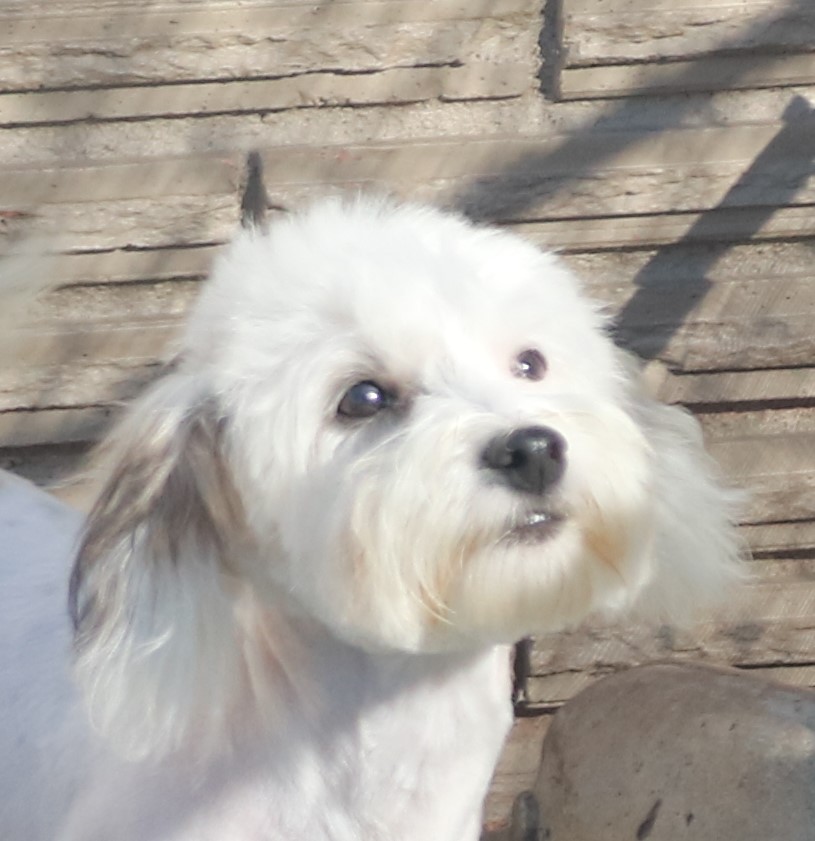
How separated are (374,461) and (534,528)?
156 mm

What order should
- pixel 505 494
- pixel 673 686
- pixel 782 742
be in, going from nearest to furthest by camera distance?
pixel 505 494 < pixel 782 742 < pixel 673 686

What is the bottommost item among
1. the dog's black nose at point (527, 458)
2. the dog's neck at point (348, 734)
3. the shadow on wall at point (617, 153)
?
the dog's neck at point (348, 734)

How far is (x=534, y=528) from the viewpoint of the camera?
4.22 feet

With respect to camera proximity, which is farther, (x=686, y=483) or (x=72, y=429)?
(x=72, y=429)

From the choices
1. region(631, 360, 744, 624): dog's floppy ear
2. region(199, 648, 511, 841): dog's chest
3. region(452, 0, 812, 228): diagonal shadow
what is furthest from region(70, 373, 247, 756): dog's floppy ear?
region(452, 0, 812, 228): diagonal shadow

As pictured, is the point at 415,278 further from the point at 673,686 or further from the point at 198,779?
the point at 673,686

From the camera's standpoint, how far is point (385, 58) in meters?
2.18

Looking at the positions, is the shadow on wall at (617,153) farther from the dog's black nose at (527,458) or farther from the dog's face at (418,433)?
the dog's black nose at (527,458)

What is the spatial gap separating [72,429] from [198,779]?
3.09ft

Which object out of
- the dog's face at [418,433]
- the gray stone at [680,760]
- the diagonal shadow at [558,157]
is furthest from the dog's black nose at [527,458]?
the diagonal shadow at [558,157]

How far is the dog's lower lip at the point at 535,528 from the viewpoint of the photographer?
1275mm

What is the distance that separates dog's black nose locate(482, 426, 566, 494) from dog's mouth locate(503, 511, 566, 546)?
0.03m

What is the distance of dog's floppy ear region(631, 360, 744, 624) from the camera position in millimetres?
1568

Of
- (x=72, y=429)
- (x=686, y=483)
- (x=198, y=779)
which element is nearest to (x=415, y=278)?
(x=686, y=483)
